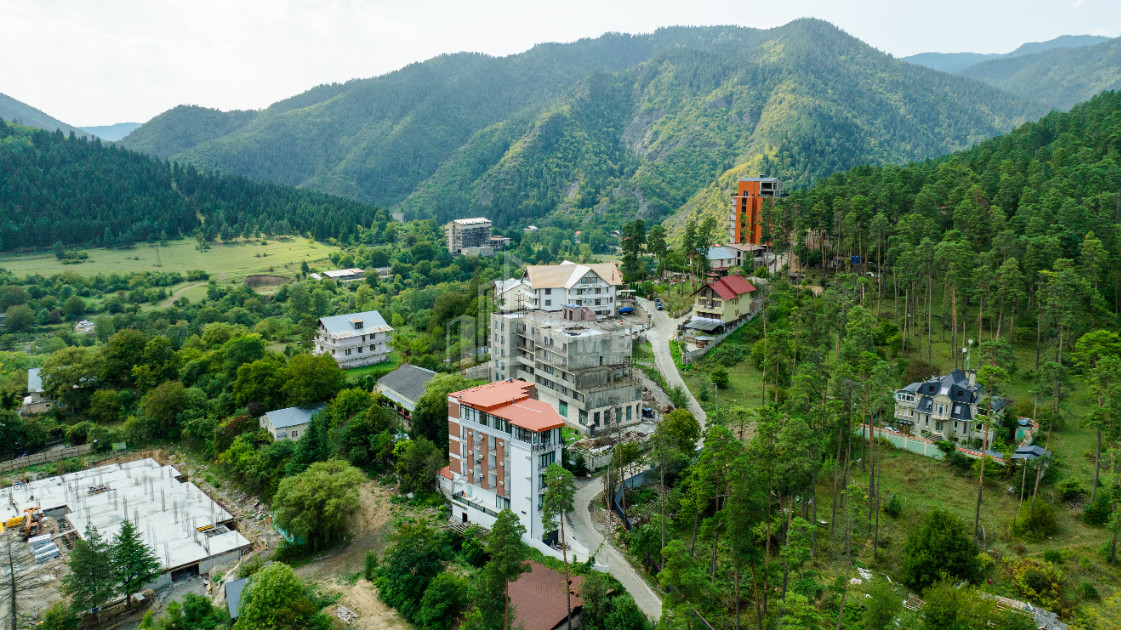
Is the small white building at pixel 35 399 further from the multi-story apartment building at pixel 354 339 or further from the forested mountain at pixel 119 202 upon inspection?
the forested mountain at pixel 119 202

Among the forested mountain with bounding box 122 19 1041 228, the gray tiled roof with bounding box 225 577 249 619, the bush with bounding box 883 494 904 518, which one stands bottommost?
the gray tiled roof with bounding box 225 577 249 619

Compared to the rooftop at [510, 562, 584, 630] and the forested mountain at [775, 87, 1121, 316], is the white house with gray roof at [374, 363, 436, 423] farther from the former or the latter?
the forested mountain at [775, 87, 1121, 316]

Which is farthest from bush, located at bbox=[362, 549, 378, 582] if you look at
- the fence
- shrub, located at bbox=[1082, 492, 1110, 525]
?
the fence

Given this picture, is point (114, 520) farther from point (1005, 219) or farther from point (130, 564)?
point (1005, 219)

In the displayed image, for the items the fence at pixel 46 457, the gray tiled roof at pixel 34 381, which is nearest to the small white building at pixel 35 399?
the gray tiled roof at pixel 34 381

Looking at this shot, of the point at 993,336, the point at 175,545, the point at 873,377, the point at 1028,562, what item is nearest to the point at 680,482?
the point at 873,377
